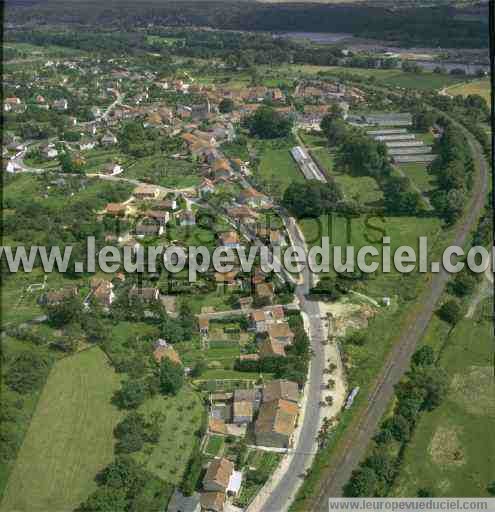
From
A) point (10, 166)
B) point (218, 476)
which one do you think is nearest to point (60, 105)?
point (10, 166)

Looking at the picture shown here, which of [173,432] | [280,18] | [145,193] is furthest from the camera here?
[280,18]

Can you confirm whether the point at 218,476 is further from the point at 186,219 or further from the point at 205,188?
the point at 205,188

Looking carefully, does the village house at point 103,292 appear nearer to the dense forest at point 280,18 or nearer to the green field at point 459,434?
the green field at point 459,434

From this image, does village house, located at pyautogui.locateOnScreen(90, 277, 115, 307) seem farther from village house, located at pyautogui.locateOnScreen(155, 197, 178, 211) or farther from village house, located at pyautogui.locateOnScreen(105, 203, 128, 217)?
village house, located at pyautogui.locateOnScreen(155, 197, 178, 211)

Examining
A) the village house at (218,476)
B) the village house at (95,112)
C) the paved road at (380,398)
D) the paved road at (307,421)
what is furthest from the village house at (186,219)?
the village house at (95,112)

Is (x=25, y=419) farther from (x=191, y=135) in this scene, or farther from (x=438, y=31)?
(x=438, y=31)

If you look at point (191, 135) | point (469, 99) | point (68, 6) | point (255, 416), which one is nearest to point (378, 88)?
point (469, 99)
